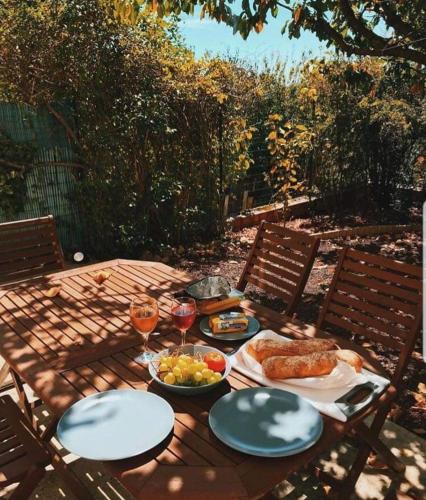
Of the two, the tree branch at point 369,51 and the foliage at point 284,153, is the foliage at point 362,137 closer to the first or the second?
the foliage at point 284,153

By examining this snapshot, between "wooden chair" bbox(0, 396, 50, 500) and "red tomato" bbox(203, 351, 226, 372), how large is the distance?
2.41ft

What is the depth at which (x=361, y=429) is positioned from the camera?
6.78 feet

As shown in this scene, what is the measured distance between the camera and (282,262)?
294cm

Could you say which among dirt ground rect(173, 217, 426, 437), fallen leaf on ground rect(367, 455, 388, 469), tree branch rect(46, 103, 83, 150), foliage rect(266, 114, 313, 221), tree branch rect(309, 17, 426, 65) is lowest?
fallen leaf on ground rect(367, 455, 388, 469)

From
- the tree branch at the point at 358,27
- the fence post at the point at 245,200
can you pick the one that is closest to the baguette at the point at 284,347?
the tree branch at the point at 358,27

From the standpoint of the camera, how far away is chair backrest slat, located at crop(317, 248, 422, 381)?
2.11 m

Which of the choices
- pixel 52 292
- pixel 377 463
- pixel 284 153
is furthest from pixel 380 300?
pixel 284 153

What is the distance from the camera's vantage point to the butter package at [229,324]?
2.07 meters

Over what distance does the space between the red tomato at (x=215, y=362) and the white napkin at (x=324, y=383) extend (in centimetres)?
11

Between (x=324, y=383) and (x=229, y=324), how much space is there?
0.55m

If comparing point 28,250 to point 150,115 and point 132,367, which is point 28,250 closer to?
point 132,367

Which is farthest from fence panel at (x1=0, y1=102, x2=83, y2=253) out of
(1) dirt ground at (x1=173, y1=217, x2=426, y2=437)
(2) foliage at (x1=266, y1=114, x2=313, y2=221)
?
(2) foliage at (x1=266, y1=114, x2=313, y2=221)

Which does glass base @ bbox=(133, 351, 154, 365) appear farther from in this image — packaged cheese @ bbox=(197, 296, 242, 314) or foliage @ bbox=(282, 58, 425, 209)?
foliage @ bbox=(282, 58, 425, 209)

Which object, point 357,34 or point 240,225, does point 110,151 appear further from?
point 357,34
